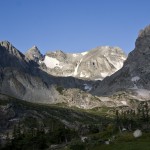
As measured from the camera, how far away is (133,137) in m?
144

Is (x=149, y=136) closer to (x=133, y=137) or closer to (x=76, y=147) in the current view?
(x=133, y=137)

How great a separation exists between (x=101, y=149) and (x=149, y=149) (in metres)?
24.4

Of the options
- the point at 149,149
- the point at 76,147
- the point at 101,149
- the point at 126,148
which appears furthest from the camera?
the point at 76,147

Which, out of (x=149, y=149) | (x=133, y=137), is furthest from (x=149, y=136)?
(x=149, y=149)

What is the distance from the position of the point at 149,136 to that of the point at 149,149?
40.0 metres

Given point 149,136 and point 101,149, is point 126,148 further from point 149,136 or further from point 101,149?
point 149,136

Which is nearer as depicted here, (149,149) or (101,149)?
(149,149)

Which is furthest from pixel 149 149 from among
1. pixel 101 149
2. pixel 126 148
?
pixel 101 149

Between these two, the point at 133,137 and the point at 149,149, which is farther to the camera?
the point at 133,137

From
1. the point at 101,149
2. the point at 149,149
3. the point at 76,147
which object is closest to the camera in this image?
the point at 149,149

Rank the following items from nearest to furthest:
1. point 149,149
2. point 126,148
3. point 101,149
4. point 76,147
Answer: point 149,149 < point 126,148 < point 101,149 < point 76,147

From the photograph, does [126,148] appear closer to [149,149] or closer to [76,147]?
[149,149]

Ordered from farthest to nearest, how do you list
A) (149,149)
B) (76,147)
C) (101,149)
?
(76,147) < (101,149) < (149,149)

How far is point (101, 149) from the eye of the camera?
123 metres
